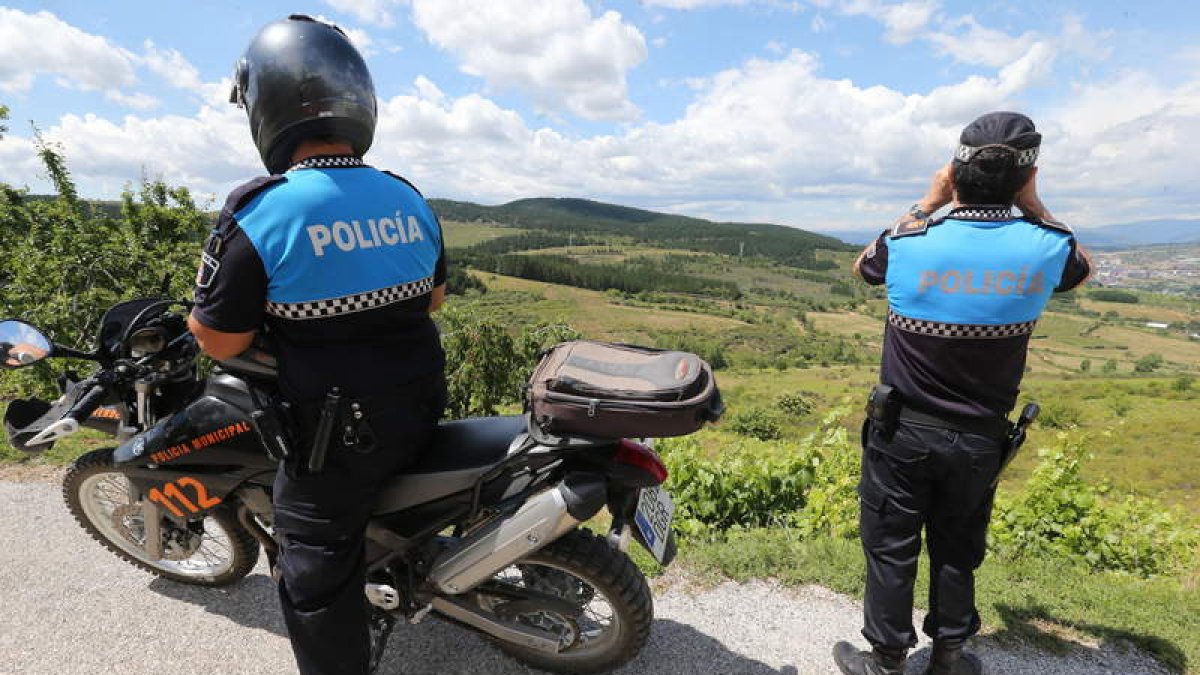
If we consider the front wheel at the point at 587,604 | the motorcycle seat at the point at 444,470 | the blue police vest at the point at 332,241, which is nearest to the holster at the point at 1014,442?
the front wheel at the point at 587,604

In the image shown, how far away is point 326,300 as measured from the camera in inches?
84.9

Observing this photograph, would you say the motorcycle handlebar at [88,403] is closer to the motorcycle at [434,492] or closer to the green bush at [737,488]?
the motorcycle at [434,492]

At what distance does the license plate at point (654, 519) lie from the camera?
8.67 ft

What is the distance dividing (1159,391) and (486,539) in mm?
81282

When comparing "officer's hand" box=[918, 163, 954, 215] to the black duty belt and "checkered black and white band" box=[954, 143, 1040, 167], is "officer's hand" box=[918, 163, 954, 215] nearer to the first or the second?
"checkered black and white band" box=[954, 143, 1040, 167]

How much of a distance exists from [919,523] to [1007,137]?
1.77m

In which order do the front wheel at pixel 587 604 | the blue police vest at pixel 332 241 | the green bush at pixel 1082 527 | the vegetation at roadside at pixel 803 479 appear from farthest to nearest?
the green bush at pixel 1082 527 → the vegetation at roadside at pixel 803 479 → the front wheel at pixel 587 604 → the blue police vest at pixel 332 241

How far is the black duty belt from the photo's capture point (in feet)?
8.75

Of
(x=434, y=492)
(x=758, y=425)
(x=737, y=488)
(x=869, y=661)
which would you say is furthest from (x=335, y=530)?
(x=758, y=425)

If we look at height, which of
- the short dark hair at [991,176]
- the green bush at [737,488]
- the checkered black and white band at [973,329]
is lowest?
the green bush at [737,488]

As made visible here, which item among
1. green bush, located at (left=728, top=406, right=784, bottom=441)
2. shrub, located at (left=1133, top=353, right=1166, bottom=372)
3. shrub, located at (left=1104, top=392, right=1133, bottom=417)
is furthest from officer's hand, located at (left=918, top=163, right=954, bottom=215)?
shrub, located at (left=1133, top=353, right=1166, bottom=372)

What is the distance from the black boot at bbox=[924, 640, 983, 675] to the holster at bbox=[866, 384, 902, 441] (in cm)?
112

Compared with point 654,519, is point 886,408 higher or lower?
higher

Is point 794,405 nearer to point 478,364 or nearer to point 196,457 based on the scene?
point 478,364
